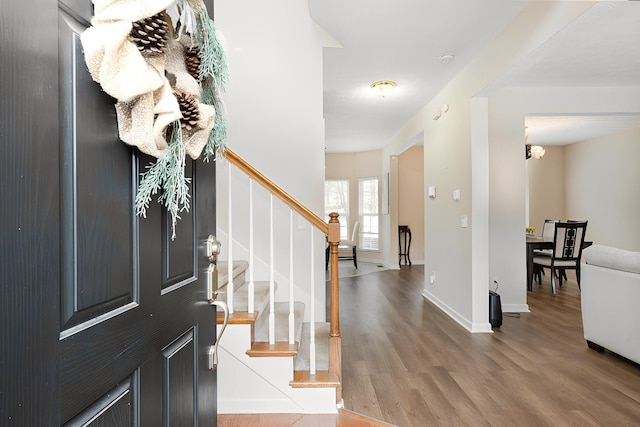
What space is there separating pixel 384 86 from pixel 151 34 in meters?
3.82

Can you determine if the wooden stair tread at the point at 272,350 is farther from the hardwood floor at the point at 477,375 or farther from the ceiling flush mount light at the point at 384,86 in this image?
the ceiling flush mount light at the point at 384,86

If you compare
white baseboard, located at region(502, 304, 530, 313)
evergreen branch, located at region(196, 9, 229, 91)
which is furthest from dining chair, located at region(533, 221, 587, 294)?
evergreen branch, located at region(196, 9, 229, 91)

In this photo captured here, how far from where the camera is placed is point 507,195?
4.06 m

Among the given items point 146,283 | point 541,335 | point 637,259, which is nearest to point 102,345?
point 146,283

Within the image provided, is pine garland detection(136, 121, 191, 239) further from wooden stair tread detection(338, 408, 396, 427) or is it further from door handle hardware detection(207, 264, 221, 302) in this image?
wooden stair tread detection(338, 408, 396, 427)

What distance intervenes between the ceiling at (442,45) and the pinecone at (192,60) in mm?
2223

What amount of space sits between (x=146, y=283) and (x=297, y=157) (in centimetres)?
241

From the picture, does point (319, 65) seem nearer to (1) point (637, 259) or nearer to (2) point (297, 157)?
(2) point (297, 157)

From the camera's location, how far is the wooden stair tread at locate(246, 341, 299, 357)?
6.43 ft

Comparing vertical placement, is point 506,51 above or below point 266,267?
above

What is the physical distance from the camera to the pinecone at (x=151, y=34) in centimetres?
56

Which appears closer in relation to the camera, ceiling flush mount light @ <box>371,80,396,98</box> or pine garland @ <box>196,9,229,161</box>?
pine garland @ <box>196,9,229,161</box>

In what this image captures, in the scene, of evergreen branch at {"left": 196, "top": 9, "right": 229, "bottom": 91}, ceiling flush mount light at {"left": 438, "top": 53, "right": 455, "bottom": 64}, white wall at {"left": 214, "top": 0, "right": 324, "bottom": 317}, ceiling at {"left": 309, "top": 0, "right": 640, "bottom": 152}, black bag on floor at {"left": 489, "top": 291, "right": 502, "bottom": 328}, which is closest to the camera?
evergreen branch at {"left": 196, "top": 9, "right": 229, "bottom": 91}

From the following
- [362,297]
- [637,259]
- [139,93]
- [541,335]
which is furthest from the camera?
[362,297]
